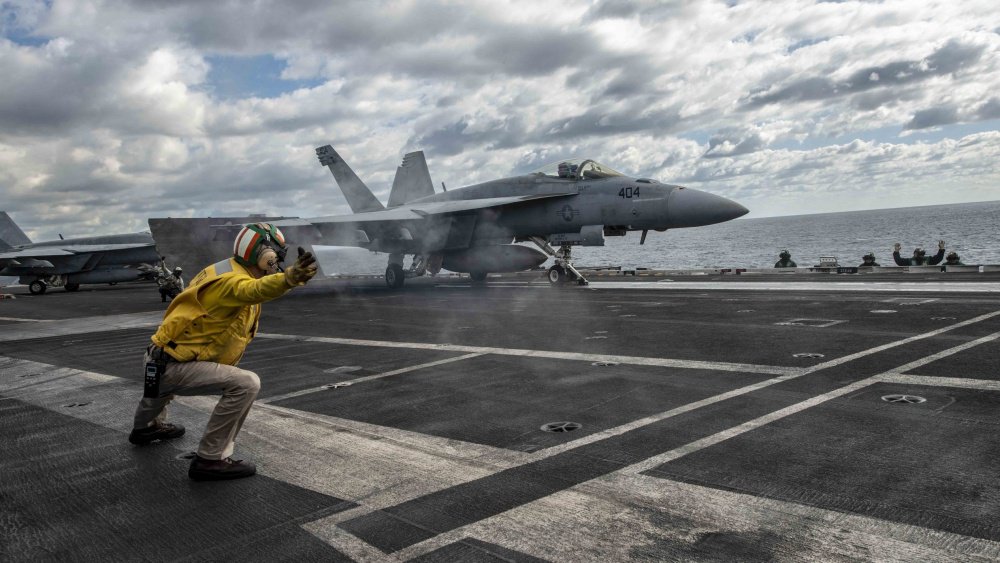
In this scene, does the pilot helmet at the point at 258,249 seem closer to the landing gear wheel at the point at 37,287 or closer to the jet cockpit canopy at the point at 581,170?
the jet cockpit canopy at the point at 581,170

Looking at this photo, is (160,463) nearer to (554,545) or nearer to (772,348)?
(554,545)

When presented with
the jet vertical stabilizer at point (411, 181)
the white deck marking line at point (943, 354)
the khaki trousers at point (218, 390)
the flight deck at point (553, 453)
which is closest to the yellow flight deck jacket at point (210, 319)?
the khaki trousers at point (218, 390)

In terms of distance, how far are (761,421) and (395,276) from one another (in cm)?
2468

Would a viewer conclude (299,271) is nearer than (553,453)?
Yes

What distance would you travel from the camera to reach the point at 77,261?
4459cm

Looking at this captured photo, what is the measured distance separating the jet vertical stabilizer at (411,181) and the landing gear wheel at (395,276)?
5382mm

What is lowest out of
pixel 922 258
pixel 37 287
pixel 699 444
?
pixel 37 287

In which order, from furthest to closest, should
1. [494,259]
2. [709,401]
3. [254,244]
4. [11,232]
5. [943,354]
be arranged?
[11,232] < [494,259] < [943,354] < [709,401] < [254,244]

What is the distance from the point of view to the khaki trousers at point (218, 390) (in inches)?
208

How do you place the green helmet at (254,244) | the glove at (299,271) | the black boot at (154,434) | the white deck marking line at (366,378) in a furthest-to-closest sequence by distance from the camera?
the white deck marking line at (366,378), the black boot at (154,434), the green helmet at (254,244), the glove at (299,271)

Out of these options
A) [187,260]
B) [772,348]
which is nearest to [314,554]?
[772,348]

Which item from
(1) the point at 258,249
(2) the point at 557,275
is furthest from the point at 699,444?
(2) the point at 557,275

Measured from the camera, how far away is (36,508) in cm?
478

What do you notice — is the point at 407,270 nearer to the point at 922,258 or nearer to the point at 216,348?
the point at 922,258
